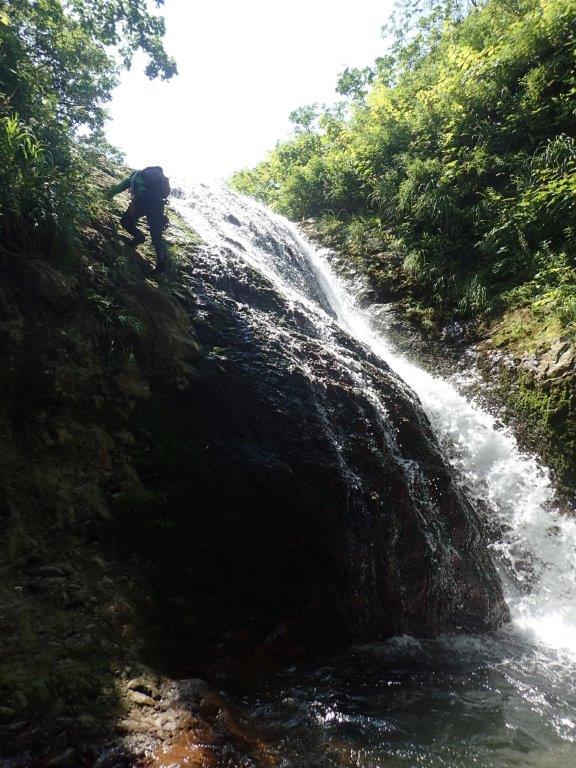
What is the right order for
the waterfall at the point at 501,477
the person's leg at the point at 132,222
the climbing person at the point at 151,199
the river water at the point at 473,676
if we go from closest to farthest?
the river water at the point at 473,676
the waterfall at the point at 501,477
the climbing person at the point at 151,199
the person's leg at the point at 132,222

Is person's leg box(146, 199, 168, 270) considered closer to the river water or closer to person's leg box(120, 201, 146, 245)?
person's leg box(120, 201, 146, 245)

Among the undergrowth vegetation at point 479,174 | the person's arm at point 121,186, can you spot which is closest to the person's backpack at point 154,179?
the person's arm at point 121,186

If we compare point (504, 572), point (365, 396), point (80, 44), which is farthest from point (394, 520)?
point (80, 44)

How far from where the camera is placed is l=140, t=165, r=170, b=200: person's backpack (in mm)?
5996

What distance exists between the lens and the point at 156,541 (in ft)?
12.0

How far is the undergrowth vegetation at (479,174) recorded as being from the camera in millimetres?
8508

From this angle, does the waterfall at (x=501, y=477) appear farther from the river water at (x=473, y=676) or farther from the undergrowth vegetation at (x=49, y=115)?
the undergrowth vegetation at (x=49, y=115)

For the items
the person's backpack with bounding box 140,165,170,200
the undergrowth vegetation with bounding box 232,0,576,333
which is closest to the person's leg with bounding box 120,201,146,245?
the person's backpack with bounding box 140,165,170,200

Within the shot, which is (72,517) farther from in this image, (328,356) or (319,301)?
(319,301)

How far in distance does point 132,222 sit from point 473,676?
6.37 meters

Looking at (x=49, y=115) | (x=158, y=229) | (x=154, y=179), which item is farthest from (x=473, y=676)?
(x=49, y=115)

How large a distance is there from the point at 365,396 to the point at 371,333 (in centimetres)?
470

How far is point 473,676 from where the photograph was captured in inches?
150

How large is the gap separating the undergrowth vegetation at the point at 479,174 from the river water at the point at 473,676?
8.40 ft
